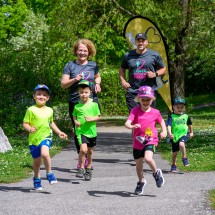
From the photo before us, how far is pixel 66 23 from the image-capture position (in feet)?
68.2

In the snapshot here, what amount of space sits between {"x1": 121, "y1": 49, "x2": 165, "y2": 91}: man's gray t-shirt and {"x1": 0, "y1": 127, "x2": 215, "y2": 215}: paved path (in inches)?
57.5

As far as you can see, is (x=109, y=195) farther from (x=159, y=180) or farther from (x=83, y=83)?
(x=83, y=83)

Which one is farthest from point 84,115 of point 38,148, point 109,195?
point 109,195

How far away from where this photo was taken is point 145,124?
25.2ft

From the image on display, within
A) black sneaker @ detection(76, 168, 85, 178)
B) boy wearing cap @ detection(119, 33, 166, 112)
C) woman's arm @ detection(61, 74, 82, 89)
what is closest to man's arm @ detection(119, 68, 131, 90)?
boy wearing cap @ detection(119, 33, 166, 112)

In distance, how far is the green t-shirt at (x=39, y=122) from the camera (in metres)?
8.07

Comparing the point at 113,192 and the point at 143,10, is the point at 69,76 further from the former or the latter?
the point at 143,10

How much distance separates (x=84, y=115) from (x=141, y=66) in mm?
1590

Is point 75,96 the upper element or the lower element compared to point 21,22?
lower

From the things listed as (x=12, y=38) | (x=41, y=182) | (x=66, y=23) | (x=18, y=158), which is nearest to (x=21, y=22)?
(x=12, y=38)

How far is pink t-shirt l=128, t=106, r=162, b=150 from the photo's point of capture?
25.1 feet

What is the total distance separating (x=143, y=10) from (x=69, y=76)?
25.4 ft

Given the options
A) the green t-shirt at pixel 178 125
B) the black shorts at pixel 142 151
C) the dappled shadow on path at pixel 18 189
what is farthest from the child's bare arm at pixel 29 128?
the green t-shirt at pixel 178 125

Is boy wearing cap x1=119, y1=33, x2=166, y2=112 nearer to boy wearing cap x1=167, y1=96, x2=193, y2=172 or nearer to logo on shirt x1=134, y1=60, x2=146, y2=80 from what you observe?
logo on shirt x1=134, y1=60, x2=146, y2=80
